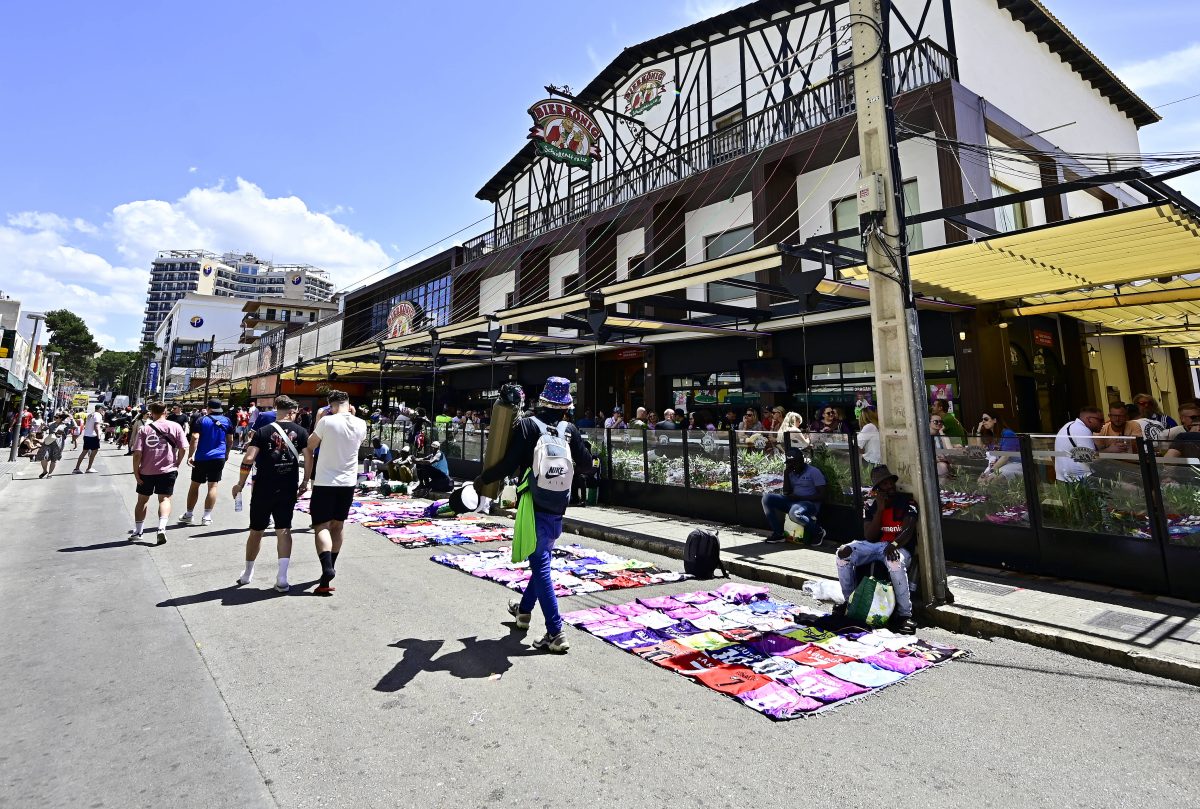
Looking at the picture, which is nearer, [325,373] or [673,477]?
[673,477]

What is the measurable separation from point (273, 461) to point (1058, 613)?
7337 mm

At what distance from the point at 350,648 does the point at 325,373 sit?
77.2 ft

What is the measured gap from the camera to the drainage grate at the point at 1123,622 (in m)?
4.38

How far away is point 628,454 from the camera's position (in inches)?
435

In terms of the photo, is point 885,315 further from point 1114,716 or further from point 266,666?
point 266,666

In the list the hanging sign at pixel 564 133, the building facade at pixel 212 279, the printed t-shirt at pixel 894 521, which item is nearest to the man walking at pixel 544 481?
the printed t-shirt at pixel 894 521

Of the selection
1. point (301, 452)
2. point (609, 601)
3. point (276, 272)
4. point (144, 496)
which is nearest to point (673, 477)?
point (609, 601)

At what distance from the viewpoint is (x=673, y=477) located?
33.2ft

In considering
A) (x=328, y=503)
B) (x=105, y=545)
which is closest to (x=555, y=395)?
(x=328, y=503)

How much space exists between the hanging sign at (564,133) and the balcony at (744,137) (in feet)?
4.47

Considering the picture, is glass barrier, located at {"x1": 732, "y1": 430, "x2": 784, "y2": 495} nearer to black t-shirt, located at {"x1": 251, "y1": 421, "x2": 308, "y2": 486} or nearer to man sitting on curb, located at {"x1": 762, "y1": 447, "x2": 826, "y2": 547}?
man sitting on curb, located at {"x1": 762, "y1": 447, "x2": 826, "y2": 547}

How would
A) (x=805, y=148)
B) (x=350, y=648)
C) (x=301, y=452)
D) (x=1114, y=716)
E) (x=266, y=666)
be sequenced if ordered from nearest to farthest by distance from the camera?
(x=1114, y=716)
(x=266, y=666)
(x=350, y=648)
(x=301, y=452)
(x=805, y=148)

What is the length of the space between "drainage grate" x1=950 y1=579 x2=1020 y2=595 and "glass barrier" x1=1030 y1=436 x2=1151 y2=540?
97 centimetres

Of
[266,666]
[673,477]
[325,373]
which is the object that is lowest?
[266,666]
